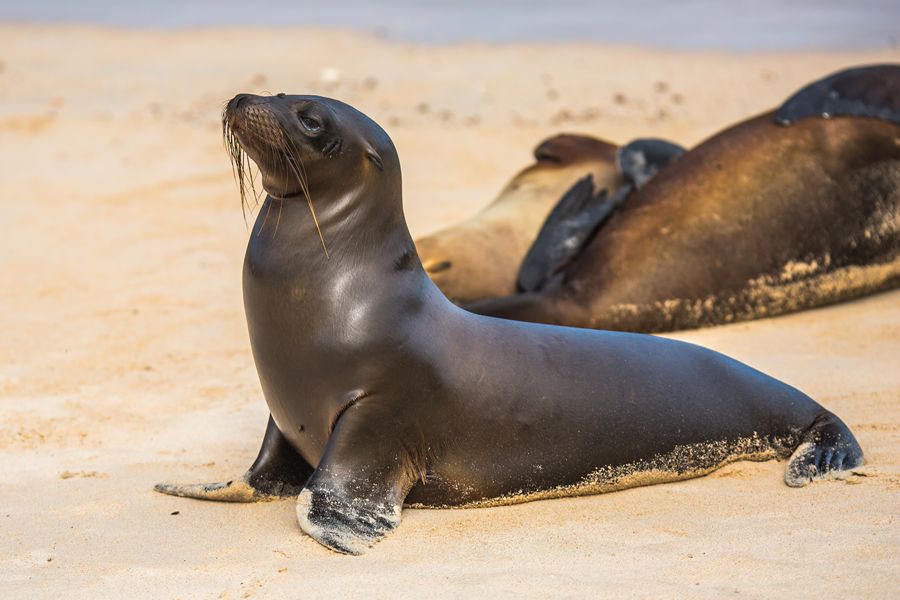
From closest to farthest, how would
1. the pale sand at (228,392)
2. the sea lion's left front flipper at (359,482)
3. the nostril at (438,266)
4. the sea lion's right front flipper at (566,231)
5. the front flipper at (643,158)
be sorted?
the pale sand at (228,392) → the sea lion's left front flipper at (359,482) → the sea lion's right front flipper at (566,231) → the nostril at (438,266) → the front flipper at (643,158)

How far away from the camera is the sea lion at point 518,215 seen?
6672mm

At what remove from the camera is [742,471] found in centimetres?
417

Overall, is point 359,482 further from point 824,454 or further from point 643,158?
point 643,158

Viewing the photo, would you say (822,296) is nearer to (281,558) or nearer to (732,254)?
(732,254)

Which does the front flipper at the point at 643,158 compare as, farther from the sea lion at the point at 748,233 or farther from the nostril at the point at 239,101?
the nostril at the point at 239,101

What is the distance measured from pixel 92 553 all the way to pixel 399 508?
817mm

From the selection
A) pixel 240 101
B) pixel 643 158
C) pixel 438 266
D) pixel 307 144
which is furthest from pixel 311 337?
pixel 643 158

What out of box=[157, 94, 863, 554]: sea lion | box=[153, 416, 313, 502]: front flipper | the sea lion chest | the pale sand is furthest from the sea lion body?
the sea lion chest

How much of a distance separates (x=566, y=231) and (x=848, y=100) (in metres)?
1.63

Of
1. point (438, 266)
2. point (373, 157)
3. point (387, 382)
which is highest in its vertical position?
point (373, 157)

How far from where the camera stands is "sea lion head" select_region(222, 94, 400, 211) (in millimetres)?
3707

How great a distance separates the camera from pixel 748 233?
6441mm

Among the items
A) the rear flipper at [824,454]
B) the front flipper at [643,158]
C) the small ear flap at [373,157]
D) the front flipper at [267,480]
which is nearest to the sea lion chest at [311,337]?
the front flipper at [267,480]

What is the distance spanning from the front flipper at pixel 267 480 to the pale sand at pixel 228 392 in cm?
6
